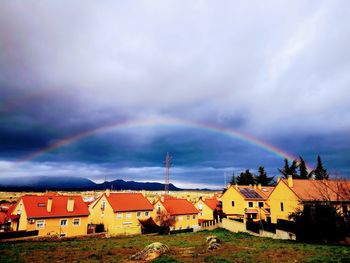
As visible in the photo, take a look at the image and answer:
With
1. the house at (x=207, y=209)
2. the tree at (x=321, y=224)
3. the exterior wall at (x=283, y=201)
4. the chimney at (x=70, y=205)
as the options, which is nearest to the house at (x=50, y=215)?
the chimney at (x=70, y=205)

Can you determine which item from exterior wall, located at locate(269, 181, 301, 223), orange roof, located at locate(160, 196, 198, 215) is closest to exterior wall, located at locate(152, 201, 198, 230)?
orange roof, located at locate(160, 196, 198, 215)

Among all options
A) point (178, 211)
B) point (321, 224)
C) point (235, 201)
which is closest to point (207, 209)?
point (235, 201)

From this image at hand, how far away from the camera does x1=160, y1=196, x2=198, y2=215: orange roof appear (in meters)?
62.7

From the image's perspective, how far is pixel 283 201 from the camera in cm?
5038

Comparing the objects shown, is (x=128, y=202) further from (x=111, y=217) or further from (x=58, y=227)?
(x=58, y=227)

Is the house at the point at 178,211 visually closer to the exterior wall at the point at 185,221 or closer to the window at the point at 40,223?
the exterior wall at the point at 185,221

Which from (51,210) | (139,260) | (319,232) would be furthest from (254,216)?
(139,260)

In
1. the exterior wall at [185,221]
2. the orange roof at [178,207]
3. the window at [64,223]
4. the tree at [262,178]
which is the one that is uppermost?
the tree at [262,178]

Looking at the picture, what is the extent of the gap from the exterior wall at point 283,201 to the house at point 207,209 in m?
18.3

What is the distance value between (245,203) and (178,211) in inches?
608

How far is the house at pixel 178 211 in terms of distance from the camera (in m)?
61.9

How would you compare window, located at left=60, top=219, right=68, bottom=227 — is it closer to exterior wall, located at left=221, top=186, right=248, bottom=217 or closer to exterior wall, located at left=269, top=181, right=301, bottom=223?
exterior wall, located at left=221, top=186, right=248, bottom=217

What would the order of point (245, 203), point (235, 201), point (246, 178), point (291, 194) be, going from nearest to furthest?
point (291, 194), point (245, 203), point (235, 201), point (246, 178)

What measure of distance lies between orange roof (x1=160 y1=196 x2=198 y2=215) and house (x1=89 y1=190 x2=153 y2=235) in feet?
13.5
